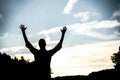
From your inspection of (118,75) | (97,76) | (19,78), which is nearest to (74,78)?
(97,76)

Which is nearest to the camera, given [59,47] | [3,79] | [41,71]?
[3,79]

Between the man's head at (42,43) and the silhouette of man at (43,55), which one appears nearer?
the silhouette of man at (43,55)

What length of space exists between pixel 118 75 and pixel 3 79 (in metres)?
3.38

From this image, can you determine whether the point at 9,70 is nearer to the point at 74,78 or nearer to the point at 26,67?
the point at 26,67

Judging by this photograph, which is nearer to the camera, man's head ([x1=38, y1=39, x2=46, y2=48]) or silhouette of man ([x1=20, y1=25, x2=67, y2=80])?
silhouette of man ([x1=20, y1=25, x2=67, y2=80])

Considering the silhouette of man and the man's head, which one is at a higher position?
the man's head

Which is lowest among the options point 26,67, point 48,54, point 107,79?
point 107,79

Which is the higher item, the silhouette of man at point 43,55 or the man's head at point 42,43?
the man's head at point 42,43

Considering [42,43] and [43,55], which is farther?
[42,43]

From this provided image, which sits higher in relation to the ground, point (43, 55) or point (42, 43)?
point (42, 43)

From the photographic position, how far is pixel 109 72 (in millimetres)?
7047

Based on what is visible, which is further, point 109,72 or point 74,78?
point 74,78

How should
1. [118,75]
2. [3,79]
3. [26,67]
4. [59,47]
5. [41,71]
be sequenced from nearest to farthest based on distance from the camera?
[3,79]
[26,67]
[41,71]
[118,75]
[59,47]

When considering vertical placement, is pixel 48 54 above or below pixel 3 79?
above
